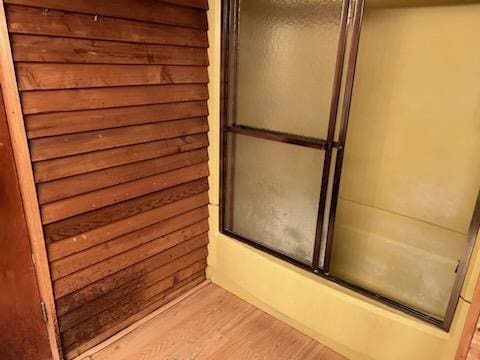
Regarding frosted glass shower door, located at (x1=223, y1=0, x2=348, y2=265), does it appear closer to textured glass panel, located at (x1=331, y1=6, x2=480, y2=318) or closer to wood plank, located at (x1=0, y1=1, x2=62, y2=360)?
textured glass panel, located at (x1=331, y1=6, x2=480, y2=318)

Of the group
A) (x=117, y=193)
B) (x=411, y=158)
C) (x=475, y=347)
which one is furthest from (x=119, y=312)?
(x=411, y=158)

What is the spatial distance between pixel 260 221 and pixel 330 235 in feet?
1.50

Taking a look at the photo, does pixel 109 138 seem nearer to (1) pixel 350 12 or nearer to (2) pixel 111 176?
(2) pixel 111 176

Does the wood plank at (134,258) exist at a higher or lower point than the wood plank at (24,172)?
lower

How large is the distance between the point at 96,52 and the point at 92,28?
91 millimetres

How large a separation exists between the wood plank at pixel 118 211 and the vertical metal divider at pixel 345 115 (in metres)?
0.80

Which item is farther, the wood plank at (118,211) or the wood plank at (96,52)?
the wood plank at (118,211)

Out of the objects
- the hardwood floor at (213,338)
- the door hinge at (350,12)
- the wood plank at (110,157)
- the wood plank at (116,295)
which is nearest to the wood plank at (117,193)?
the wood plank at (110,157)

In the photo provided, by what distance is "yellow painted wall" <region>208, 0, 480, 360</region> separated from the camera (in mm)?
1472

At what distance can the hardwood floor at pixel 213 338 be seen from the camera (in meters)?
1.78

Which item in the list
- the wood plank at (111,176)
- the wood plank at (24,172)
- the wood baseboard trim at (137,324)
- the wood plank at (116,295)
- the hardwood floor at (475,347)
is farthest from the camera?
the wood baseboard trim at (137,324)

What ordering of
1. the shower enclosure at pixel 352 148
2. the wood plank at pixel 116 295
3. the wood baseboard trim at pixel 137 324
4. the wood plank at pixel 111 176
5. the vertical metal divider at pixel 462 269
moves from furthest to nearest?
the wood baseboard trim at pixel 137 324, the wood plank at pixel 116 295, the shower enclosure at pixel 352 148, the wood plank at pixel 111 176, the vertical metal divider at pixel 462 269

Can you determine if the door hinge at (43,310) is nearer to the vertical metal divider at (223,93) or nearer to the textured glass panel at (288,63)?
the vertical metal divider at (223,93)

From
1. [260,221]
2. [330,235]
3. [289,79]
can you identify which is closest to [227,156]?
[260,221]
